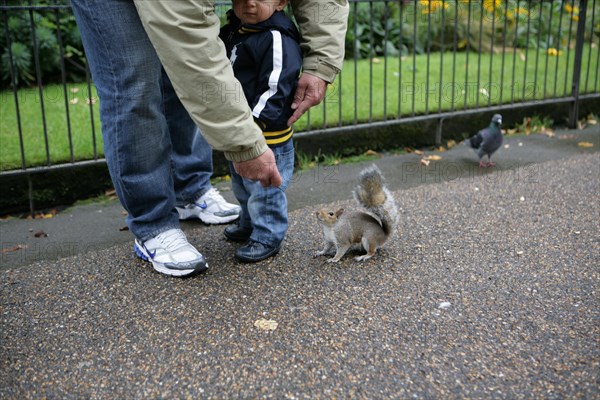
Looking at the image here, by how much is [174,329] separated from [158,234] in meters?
0.67

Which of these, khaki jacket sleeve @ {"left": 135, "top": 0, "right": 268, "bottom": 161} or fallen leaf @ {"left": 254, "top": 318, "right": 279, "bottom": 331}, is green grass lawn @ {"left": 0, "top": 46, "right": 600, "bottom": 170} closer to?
khaki jacket sleeve @ {"left": 135, "top": 0, "right": 268, "bottom": 161}

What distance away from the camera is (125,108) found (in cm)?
277

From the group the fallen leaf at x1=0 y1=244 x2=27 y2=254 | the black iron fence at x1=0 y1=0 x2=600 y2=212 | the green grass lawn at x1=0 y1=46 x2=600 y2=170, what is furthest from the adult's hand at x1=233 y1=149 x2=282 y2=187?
the green grass lawn at x1=0 y1=46 x2=600 y2=170

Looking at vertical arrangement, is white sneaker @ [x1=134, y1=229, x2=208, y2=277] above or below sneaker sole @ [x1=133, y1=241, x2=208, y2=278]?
above

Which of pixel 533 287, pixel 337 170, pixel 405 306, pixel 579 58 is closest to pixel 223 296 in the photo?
pixel 405 306

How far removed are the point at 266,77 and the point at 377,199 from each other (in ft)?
2.65

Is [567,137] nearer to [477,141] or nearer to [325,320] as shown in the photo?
[477,141]

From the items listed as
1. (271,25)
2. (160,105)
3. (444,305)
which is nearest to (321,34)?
(271,25)

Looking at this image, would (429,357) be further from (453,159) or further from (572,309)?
(453,159)

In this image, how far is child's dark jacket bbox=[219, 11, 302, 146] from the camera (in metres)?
2.84

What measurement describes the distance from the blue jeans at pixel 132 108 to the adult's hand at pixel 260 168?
55cm

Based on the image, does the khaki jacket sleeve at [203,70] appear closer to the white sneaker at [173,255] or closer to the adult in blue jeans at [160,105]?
the adult in blue jeans at [160,105]

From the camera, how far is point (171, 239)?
3.05 meters

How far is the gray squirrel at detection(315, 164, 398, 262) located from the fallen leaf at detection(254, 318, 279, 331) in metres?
0.68
